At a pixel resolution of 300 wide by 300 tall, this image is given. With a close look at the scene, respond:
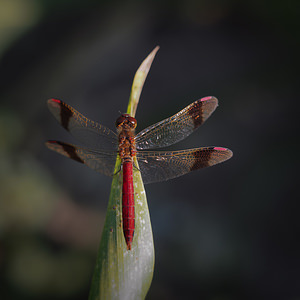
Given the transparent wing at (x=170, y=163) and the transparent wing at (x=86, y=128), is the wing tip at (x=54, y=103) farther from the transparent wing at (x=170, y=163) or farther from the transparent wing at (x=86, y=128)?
the transparent wing at (x=170, y=163)

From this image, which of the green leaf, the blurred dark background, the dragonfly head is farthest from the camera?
the blurred dark background

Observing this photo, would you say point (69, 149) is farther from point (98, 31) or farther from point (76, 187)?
point (98, 31)

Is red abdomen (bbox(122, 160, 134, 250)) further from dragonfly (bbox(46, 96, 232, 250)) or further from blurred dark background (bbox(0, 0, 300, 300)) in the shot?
blurred dark background (bbox(0, 0, 300, 300))

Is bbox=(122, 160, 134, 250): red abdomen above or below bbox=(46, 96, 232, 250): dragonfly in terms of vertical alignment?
below

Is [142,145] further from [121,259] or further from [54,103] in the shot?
[121,259]

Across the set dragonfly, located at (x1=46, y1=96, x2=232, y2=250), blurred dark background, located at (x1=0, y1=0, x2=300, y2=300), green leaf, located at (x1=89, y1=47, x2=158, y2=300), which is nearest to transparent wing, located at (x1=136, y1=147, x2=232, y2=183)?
dragonfly, located at (x1=46, y1=96, x2=232, y2=250)

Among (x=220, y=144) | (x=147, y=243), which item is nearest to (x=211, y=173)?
(x=220, y=144)
